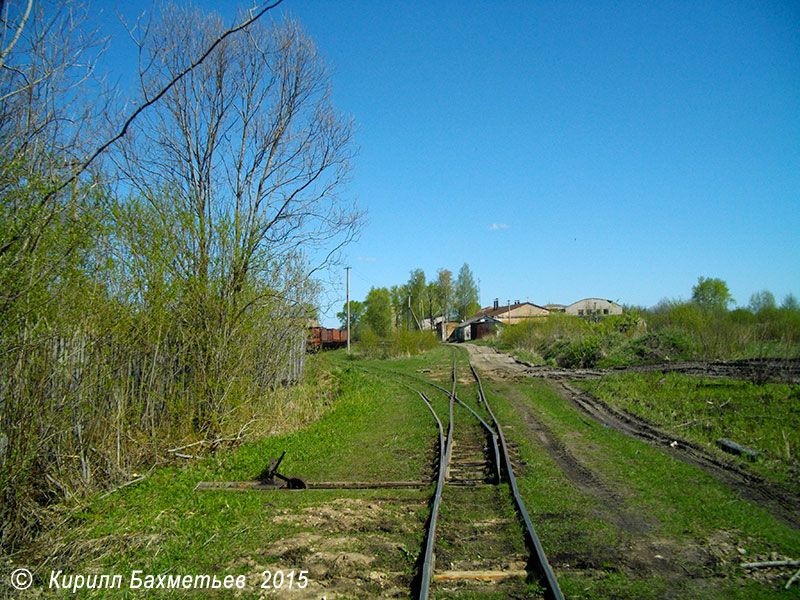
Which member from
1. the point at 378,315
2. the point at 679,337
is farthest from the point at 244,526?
the point at 378,315

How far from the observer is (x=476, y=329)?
8269 cm

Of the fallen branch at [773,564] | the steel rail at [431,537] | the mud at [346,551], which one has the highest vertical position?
the steel rail at [431,537]

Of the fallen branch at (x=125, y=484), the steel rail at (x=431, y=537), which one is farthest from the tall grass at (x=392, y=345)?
the fallen branch at (x=125, y=484)

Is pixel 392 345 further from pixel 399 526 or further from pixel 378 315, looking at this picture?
pixel 399 526

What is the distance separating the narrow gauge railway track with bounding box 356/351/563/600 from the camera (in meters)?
4.64

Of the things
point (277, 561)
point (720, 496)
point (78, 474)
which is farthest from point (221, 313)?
point (720, 496)

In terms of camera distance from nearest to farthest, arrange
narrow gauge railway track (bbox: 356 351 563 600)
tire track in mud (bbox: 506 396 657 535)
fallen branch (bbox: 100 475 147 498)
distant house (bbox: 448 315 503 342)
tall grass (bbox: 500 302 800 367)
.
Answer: narrow gauge railway track (bbox: 356 351 563 600) → tire track in mud (bbox: 506 396 657 535) → fallen branch (bbox: 100 475 147 498) → tall grass (bbox: 500 302 800 367) → distant house (bbox: 448 315 503 342)

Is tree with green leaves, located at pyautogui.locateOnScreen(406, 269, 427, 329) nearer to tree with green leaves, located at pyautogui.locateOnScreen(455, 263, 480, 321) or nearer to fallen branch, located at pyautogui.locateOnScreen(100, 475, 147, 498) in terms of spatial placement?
tree with green leaves, located at pyautogui.locateOnScreen(455, 263, 480, 321)

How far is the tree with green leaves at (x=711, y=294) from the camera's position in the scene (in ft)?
82.4

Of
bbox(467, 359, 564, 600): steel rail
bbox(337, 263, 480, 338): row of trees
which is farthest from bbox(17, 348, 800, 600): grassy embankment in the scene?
bbox(337, 263, 480, 338): row of trees

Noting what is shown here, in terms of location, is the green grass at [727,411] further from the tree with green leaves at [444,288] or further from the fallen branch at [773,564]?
the tree with green leaves at [444,288]

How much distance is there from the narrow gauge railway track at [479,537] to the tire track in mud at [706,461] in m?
2.87

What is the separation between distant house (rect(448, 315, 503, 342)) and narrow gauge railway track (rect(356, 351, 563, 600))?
60.4m

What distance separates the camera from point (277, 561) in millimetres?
5363
